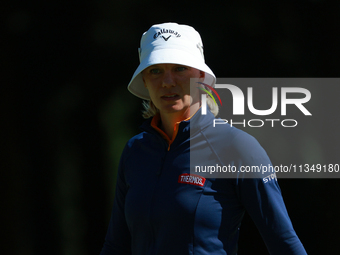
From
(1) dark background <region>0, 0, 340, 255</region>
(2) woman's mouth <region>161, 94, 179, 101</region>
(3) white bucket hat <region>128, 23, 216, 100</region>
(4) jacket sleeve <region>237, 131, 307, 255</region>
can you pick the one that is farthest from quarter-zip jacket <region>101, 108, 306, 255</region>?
(1) dark background <region>0, 0, 340, 255</region>

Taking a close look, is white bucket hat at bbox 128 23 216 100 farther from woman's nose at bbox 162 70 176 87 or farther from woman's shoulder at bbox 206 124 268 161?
woman's shoulder at bbox 206 124 268 161

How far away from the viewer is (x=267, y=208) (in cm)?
134

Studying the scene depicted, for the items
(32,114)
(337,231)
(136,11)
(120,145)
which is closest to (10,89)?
(32,114)

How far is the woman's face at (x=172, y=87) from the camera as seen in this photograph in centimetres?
152

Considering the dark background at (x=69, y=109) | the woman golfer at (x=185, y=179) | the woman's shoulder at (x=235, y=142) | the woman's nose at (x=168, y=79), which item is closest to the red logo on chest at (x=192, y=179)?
the woman golfer at (x=185, y=179)

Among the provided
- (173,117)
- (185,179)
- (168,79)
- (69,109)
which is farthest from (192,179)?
(69,109)

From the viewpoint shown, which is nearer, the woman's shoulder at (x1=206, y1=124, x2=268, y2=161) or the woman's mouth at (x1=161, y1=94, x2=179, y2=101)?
the woman's shoulder at (x1=206, y1=124, x2=268, y2=161)

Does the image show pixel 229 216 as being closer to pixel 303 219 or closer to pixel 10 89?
pixel 303 219

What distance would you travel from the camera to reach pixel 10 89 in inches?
118

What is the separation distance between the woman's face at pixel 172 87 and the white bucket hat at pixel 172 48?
0.04 m

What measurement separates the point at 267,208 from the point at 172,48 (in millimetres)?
730

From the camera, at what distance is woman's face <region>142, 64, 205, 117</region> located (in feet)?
4.99

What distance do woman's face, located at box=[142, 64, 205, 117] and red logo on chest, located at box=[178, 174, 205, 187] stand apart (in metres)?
0.28

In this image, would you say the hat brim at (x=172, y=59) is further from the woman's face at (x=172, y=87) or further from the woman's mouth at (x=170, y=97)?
the woman's mouth at (x=170, y=97)
